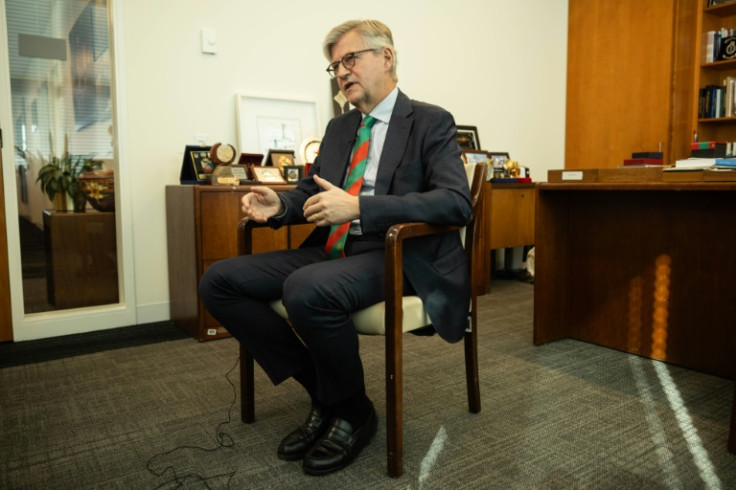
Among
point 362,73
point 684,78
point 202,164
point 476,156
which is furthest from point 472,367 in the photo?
point 684,78

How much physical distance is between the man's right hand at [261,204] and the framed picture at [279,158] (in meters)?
1.53

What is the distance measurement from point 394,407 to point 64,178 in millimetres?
2553

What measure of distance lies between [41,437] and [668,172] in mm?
2365

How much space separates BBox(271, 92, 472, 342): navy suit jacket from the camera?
1.45m

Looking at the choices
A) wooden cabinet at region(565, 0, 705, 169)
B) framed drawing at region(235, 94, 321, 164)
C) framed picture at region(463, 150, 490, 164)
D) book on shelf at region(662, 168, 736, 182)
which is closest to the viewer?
book on shelf at region(662, 168, 736, 182)

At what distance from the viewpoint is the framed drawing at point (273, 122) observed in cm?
327

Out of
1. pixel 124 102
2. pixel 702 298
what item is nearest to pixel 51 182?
pixel 124 102

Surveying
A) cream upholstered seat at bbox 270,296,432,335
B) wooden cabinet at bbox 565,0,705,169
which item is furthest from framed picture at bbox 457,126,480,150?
cream upholstered seat at bbox 270,296,432,335

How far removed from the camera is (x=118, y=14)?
2.88 meters

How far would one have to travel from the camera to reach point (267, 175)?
10.1 feet

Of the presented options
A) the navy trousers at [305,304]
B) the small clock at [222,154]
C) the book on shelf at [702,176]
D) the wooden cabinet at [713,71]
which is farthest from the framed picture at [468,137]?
the navy trousers at [305,304]

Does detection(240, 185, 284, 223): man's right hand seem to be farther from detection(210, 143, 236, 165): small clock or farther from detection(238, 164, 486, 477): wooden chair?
detection(210, 143, 236, 165): small clock

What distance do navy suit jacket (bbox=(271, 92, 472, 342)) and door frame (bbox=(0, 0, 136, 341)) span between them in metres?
1.63

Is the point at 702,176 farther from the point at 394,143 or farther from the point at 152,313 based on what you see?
the point at 152,313
